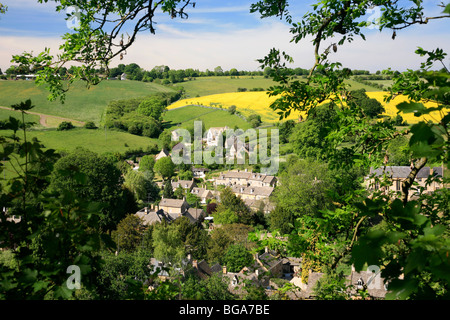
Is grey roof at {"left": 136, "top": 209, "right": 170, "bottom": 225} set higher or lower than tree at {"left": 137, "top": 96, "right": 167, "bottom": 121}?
lower

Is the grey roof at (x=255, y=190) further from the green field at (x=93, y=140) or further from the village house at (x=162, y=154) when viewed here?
the green field at (x=93, y=140)

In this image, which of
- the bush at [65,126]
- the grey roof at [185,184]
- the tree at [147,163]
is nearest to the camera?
the grey roof at [185,184]

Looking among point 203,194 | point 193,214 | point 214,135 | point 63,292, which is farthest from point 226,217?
point 214,135

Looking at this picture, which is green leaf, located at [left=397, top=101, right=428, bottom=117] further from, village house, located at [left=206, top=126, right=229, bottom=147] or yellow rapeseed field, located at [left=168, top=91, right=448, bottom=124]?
village house, located at [left=206, top=126, right=229, bottom=147]

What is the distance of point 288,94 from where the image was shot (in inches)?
201

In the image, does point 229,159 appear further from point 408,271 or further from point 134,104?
point 408,271

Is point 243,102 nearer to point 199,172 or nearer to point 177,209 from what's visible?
point 199,172

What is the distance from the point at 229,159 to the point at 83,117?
112 feet

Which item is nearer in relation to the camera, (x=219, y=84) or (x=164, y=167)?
(x=164, y=167)

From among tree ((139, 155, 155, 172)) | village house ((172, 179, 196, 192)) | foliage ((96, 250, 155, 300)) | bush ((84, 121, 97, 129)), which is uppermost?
bush ((84, 121, 97, 129))

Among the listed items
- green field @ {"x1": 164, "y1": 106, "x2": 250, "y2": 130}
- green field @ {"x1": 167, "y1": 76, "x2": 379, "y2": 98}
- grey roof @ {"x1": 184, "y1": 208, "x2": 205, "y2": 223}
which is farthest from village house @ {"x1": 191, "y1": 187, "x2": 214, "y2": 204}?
green field @ {"x1": 167, "y1": 76, "x2": 379, "y2": 98}

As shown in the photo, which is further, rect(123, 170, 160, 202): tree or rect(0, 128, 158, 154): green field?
rect(0, 128, 158, 154): green field

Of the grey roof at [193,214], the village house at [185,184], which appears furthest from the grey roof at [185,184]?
the grey roof at [193,214]
